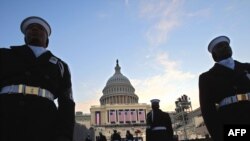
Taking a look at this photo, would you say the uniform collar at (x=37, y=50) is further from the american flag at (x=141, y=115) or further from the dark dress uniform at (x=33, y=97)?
the american flag at (x=141, y=115)

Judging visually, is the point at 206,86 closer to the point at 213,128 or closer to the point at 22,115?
the point at 213,128

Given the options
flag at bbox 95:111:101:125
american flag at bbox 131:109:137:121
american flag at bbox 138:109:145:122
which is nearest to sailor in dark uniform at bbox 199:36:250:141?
american flag at bbox 131:109:137:121

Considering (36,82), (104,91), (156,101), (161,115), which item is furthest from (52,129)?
(104,91)

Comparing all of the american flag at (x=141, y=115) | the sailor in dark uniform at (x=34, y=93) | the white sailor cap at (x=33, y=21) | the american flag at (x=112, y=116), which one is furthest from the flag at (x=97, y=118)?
the sailor in dark uniform at (x=34, y=93)

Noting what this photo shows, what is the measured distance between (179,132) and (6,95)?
64146 mm

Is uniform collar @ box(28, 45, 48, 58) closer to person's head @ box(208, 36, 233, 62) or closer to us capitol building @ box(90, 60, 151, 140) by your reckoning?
person's head @ box(208, 36, 233, 62)

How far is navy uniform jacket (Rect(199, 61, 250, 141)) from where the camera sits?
12.0 ft

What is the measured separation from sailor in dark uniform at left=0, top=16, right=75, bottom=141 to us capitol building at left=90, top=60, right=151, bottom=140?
7611 cm

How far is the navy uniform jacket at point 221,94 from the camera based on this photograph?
3662 mm

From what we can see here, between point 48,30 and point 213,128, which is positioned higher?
point 48,30

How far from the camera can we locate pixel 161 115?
8.59 meters

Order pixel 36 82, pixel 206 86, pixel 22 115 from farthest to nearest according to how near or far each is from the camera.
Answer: pixel 206 86, pixel 36 82, pixel 22 115

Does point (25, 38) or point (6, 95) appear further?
point (25, 38)

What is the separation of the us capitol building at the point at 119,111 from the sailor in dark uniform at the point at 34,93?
76108 mm
